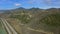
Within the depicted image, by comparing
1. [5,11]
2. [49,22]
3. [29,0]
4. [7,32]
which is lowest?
[7,32]

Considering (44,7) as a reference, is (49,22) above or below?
below

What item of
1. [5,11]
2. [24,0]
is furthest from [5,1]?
[24,0]

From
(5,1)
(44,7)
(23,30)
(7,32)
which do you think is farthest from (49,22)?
(5,1)

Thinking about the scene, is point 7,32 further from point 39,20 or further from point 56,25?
point 56,25

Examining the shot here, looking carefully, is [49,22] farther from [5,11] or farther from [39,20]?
[5,11]

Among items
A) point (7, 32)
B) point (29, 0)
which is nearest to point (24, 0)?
point (29, 0)

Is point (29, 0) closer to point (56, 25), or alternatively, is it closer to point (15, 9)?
point (15, 9)

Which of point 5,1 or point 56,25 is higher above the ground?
point 5,1
